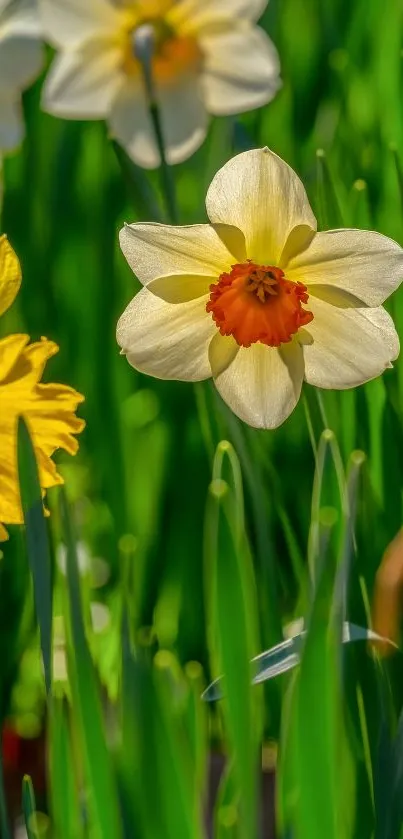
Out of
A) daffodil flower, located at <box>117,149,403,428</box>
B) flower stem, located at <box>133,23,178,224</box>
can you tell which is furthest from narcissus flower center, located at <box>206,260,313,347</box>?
flower stem, located at <box>133,23,178,224</box>

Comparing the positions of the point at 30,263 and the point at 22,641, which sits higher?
the point at 30,263

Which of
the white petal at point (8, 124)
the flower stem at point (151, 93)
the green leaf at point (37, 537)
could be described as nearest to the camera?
the green leaf at point (37, 537)

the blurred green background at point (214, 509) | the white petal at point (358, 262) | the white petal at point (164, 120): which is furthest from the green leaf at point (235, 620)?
the white petal at point (164, 120)

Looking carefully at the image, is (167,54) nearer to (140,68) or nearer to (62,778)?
(140,68)

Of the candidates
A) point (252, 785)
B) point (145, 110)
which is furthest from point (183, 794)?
point (145, 110)

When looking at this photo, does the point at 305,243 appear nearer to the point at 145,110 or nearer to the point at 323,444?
the point at 323,444

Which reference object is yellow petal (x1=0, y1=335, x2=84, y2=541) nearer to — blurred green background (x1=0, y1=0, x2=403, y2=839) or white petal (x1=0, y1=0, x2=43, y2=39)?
blurred green background (x1=0, y1=0, x2=403, y2=839)

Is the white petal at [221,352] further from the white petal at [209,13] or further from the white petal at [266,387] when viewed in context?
the white petal at [209,13]
